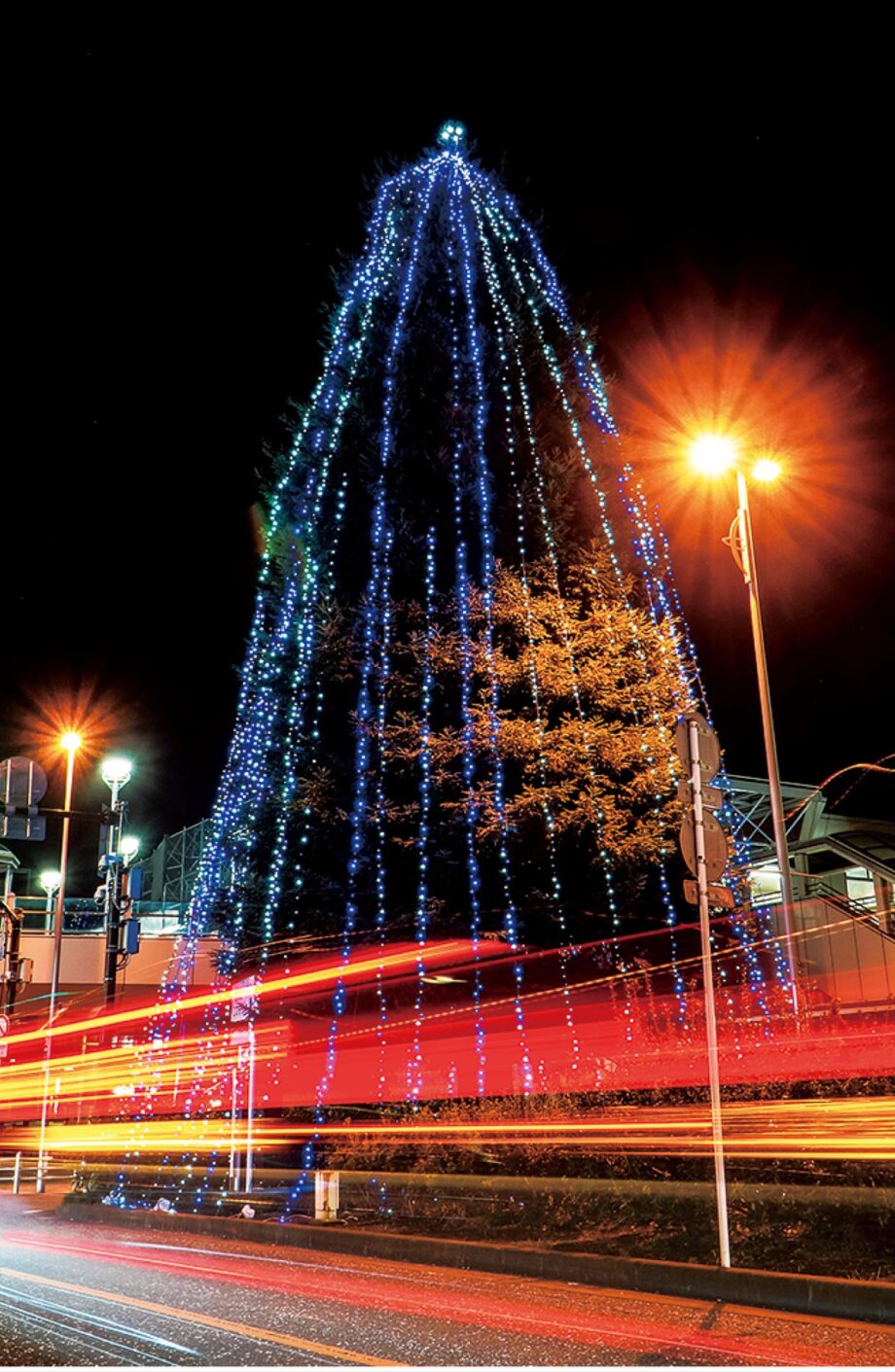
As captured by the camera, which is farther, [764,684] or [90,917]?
[90,917]

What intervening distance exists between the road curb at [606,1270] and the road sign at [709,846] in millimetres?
2995

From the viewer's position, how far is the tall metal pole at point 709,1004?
8922 millimetres

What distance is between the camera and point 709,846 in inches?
402

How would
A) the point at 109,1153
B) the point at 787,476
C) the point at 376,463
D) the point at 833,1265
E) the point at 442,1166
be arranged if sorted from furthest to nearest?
the point at 109,1153 < the point at 787,476 < the point at 376,463 < the point at 442,1166 < the point at 833,1265

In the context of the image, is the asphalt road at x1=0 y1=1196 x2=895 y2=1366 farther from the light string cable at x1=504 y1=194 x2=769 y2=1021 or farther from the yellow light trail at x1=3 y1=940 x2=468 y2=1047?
the light string cable at x1=504 y1=194 x2=769 y2=1021

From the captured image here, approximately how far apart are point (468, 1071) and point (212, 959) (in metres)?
4.37

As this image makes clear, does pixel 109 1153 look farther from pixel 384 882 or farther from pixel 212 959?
pixel 384 882

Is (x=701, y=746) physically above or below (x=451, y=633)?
below

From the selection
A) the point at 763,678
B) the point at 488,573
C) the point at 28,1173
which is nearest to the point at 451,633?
the point at 488,573

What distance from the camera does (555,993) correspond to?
14.9 metres

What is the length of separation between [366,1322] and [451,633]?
30.9ft

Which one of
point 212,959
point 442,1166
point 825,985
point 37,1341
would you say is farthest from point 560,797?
point 825,985

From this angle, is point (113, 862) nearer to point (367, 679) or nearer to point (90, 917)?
point (367, 679)

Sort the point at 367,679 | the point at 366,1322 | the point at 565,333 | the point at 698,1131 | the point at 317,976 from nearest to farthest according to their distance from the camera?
the point at 366,1322
the point at 698,1131
the point at 317,976
the point at 367,679
the point at 565,333
